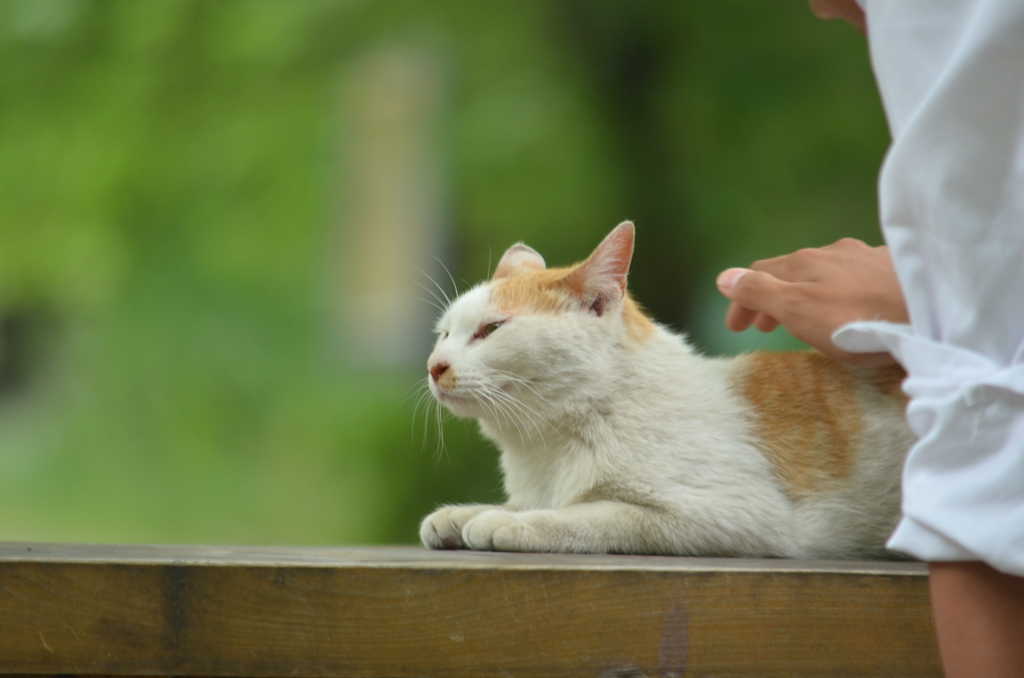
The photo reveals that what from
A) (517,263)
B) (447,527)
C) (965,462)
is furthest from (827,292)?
(517,263)

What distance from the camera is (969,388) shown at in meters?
0.66

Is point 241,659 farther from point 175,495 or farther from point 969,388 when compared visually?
point 175,495

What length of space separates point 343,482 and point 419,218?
164cm

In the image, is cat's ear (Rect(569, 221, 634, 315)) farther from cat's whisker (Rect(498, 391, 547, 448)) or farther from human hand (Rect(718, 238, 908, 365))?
human hand (Rect(718, 238, 908, 365))

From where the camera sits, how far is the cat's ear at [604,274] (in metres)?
1.64

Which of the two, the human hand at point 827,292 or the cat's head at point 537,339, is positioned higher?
the human hand at point 827,292

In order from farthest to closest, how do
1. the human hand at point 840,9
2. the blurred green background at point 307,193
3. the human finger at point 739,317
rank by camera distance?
the blurred green background at point 307,193 < the human finger at point 739,317 < the human hand at point 840,9

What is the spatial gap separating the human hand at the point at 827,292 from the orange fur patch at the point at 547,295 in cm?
44

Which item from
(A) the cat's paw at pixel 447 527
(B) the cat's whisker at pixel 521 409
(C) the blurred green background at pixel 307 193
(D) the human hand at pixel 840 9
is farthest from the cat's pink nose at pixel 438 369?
(C) the blurred green background at pixel 307 193

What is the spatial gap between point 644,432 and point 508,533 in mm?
312

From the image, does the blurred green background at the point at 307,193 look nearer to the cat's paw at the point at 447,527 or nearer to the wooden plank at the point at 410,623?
the cat's paw at the point at 447,527

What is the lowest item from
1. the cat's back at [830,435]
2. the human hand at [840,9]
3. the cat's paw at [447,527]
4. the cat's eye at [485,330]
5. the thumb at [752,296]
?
the cat's paw at [447,527]

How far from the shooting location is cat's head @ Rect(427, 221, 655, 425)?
61.8 inches

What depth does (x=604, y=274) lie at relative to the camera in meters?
1.65
